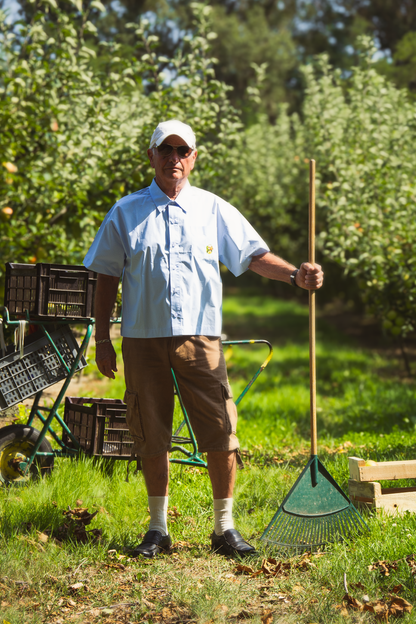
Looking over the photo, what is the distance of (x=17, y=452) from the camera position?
148 inches

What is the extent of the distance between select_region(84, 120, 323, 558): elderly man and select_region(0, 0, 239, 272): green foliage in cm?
221

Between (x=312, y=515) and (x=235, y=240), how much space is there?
1408 millimetres

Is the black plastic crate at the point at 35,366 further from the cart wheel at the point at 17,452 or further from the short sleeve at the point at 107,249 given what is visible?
the short sleeve at the point at 107,249

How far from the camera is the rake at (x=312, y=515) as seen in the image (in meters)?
3.04

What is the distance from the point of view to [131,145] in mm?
5301

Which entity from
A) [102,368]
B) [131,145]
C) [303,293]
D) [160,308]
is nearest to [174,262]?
[160,308]

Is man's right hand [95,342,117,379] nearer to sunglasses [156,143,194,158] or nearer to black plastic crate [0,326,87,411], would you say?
black plastic crate [0,326,87,411]

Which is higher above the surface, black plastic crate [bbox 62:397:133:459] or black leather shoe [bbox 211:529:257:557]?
black plastic crate [bbox 62:397:133:459]

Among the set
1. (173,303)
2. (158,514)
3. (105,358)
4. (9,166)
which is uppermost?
(9,166)

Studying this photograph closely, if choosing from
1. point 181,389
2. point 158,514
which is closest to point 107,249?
point 181,389

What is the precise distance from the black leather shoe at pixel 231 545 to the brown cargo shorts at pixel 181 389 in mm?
442

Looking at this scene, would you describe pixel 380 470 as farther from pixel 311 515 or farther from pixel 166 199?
pixel 166 199

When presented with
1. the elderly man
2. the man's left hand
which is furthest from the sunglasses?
the man's left hand

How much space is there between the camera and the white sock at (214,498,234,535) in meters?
3.07
